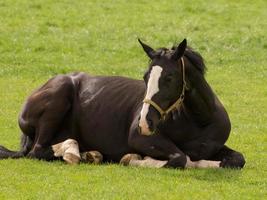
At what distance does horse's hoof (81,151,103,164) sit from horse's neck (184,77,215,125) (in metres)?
1.44

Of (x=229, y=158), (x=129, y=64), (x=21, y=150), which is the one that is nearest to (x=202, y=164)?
(x=229, y=158)

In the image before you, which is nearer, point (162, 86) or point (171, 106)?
point (162, 86)

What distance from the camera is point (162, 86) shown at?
438 inches

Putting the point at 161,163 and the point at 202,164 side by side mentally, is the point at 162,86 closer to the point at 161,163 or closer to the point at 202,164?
the point at 161,163

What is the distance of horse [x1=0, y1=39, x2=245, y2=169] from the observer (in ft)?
36.9

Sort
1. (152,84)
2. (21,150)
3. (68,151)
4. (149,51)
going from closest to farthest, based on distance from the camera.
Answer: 1. (152,84)
2. (149,51)
3. (68,151)
4. (21,150)

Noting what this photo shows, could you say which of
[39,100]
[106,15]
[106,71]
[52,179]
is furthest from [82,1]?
[52,179]

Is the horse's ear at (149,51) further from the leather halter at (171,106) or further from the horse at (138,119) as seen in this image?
the leather halter at (171,106)

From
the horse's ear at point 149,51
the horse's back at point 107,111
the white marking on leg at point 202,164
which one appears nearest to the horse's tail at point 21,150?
the horse's back at point 107,111

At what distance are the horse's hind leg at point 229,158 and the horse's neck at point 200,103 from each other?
0.55 meters

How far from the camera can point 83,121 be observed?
12820mm

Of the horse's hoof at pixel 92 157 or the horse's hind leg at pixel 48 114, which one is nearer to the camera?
the horse's hoof at pixel 92 157

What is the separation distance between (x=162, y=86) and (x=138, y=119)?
0.91 meters

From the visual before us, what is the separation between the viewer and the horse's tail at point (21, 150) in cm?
1272
